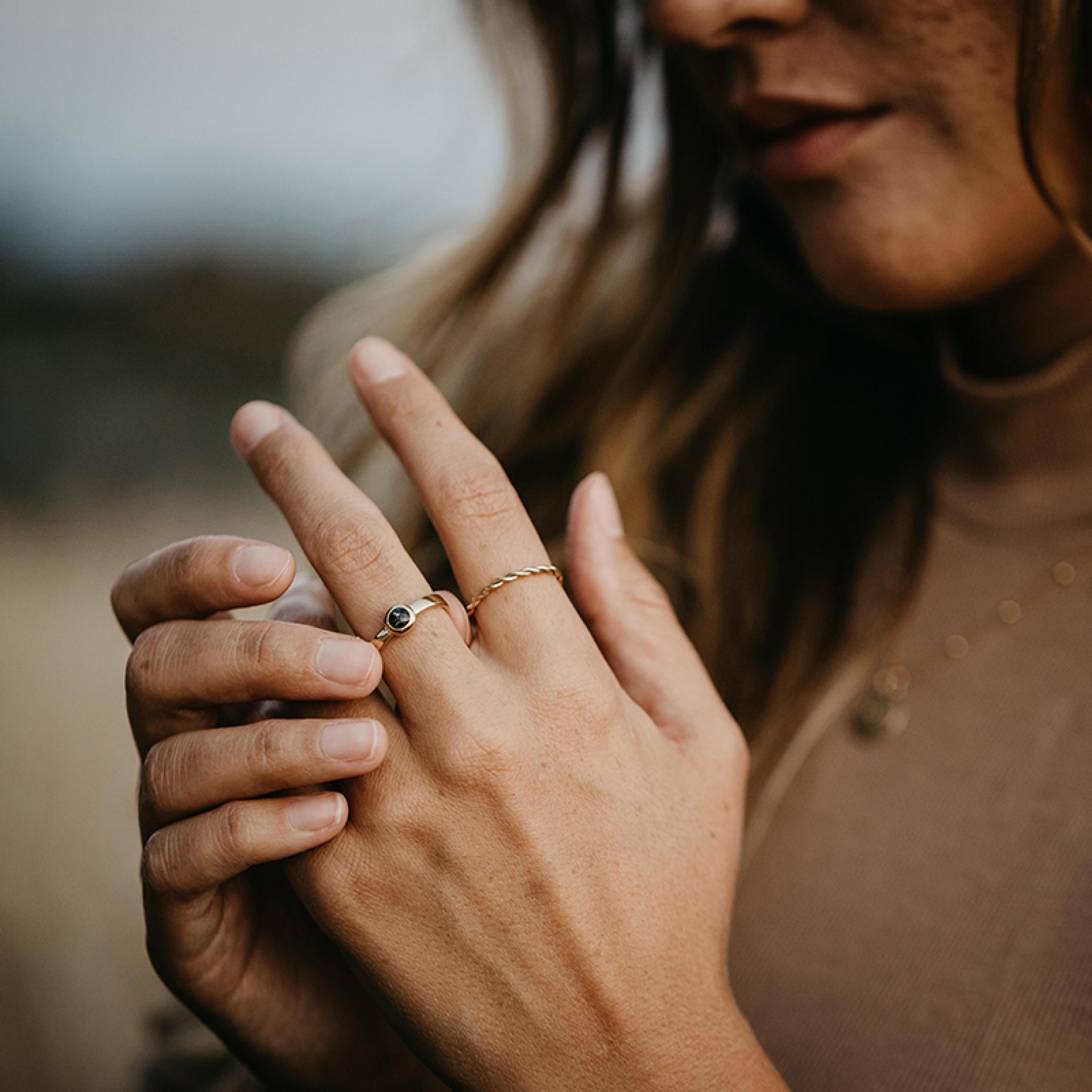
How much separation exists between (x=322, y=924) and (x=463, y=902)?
0.14m

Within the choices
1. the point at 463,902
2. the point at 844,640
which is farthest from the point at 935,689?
the point at 463,902

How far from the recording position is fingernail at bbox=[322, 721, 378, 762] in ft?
2.22

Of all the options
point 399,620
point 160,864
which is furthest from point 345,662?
point 160,864

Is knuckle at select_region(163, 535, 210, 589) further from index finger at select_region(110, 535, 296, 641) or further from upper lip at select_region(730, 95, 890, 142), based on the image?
upper lip at select_region(730, 95, 890, 142)

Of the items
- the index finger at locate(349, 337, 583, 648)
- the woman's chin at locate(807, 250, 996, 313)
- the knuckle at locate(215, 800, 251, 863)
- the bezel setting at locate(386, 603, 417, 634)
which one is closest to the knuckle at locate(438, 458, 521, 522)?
the index finger at locate(349, 337, 583, 648)

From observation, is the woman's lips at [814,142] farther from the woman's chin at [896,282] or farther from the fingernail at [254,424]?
the fingernail at [254,424]

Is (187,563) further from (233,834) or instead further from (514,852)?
(514,852)

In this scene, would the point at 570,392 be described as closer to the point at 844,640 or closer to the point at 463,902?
the point at 844,640

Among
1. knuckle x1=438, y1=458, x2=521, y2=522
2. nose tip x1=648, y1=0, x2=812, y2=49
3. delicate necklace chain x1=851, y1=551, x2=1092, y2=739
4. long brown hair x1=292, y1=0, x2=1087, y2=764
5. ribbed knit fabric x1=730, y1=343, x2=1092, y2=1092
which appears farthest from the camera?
long brown hair x1=292, y1=0, x2=1087, y2=764

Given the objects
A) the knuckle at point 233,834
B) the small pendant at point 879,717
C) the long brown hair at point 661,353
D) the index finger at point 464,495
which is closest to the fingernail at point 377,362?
the index finger at point 464,495

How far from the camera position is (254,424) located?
34.1 inches

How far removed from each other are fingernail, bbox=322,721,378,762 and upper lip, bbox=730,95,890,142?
3.14 ft

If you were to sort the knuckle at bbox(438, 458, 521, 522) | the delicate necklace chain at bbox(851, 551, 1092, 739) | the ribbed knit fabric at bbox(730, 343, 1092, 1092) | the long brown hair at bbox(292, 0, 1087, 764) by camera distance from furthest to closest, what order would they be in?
the long brown hair at bbox(292, 0, 1087, 764) → the delicate necklace chain at bbox(851, 551, 1092, 739) → the ribbed knit fabric at bbox(730, 343, 1092, 1092) → the knuckle at bbox(438, 458, 521, 522)

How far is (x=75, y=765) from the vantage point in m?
2.36
